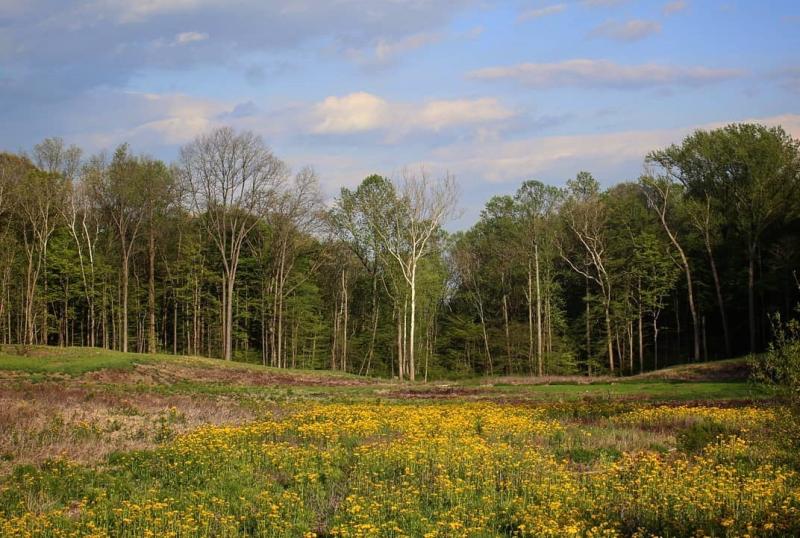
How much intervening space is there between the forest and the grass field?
35.7 metres

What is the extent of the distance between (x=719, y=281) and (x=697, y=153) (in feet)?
39.0

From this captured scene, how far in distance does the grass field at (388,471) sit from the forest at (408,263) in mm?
35703

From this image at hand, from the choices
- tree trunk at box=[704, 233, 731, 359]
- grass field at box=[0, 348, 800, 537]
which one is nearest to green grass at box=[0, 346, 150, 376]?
grass field at box=[0, 348, 800, 537]

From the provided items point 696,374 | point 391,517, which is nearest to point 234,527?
point 391,517

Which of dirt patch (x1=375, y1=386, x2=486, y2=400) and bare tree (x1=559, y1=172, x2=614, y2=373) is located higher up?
bare tree (x1=559, y1=172, x2=614, y2=373)

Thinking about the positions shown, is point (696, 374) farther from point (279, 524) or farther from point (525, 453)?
point (279, 524)

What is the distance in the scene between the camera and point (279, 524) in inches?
410

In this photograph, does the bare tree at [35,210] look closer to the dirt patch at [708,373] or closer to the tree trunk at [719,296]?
the dirt patch at [708,373]

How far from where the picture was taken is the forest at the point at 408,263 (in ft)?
195

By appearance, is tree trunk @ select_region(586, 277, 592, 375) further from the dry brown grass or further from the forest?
the dry brown grass

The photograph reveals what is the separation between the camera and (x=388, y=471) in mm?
13750

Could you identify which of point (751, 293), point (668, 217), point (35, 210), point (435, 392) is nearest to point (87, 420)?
point (435, 392)

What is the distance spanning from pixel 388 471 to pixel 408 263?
48349 millimetres

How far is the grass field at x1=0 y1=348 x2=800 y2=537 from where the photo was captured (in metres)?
10.2
